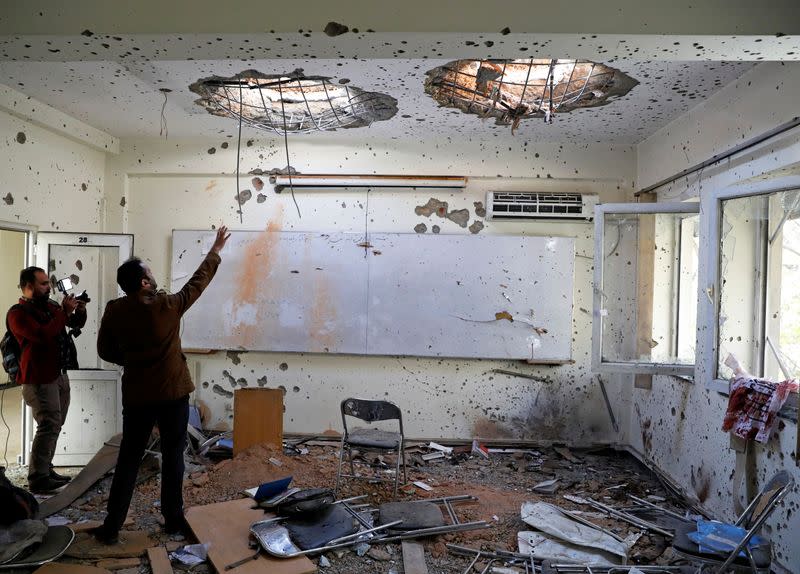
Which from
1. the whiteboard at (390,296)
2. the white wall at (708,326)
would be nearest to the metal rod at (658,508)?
the white wall at (708,326)

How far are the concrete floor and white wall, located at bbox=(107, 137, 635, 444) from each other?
147 cm

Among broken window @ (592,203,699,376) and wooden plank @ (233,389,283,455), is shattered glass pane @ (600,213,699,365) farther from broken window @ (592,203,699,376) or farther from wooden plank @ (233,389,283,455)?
wooden plank @ (233,389,283,455)

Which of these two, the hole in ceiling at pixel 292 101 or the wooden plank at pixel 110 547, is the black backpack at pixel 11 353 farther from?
the hole in ceiling at pixel 292 101

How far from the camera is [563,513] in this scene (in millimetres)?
3248

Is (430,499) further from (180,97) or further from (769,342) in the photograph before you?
(180,97)

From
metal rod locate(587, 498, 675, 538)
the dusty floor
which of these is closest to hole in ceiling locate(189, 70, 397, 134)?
the dusty floor

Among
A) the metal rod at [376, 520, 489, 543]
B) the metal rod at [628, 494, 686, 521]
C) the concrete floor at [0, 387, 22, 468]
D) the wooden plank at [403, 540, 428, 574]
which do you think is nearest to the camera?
the wooden plank at [403, 540, 428, 574]

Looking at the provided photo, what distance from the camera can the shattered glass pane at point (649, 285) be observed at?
A: 13.7 feet

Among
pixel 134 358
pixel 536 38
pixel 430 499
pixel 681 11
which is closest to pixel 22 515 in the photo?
pixel 134 358

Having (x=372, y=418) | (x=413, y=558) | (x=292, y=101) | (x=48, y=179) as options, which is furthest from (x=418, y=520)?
(x=48, y=179)

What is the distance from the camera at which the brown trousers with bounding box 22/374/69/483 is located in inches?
138

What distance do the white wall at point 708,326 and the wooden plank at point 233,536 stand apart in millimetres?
2406

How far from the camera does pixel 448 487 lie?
12.4 ft

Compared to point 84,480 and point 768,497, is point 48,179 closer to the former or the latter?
point 84,480
